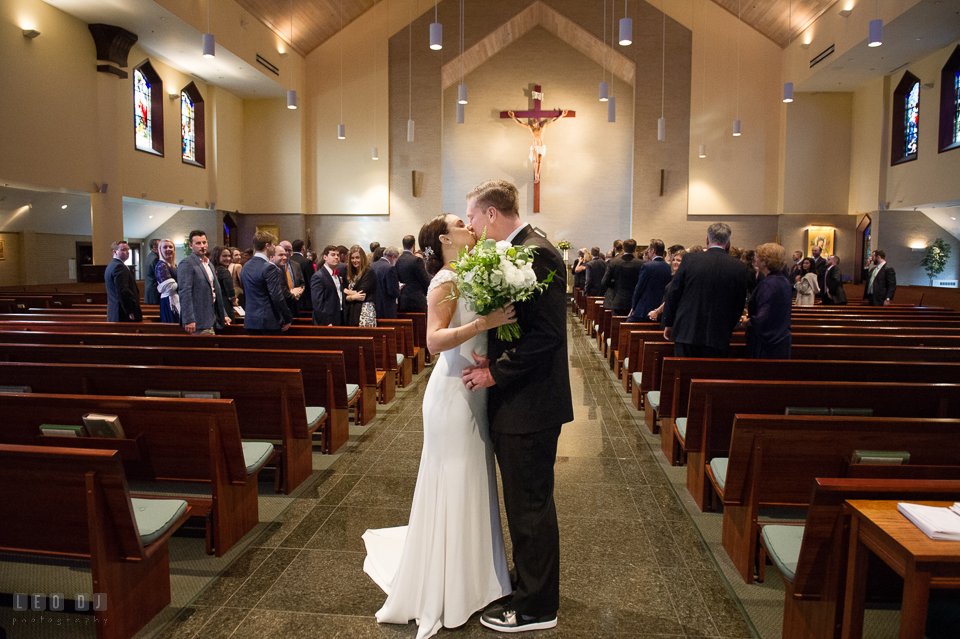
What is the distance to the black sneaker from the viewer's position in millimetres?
2330

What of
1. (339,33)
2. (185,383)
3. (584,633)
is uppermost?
(339,33)

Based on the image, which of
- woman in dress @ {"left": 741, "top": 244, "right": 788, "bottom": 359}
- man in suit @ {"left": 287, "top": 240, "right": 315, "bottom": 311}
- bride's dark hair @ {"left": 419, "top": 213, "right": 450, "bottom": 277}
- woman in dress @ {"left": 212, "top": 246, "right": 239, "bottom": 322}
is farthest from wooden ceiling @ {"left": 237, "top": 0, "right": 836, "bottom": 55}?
bride's dark hair @ {"left": 419, "top": 213, "right": 450, "bottom": 277}

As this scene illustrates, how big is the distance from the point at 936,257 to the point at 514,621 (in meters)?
15.7

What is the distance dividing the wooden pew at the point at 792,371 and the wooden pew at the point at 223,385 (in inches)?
90.9

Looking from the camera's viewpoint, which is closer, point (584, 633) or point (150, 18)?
point (584, 633)

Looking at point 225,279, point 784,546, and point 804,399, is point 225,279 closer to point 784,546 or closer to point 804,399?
point 804,399

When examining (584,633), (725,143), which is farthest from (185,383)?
(725,143)

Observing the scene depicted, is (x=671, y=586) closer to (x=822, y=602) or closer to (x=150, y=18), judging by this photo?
(x=822, y=602)

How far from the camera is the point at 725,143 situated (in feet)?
52.6

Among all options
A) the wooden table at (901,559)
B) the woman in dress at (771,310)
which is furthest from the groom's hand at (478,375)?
the woman in dress at (771,310)

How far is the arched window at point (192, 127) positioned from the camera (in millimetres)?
14695

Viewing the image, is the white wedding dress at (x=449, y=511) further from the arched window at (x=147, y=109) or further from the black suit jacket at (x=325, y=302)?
the arched window at (x=147, y=109)

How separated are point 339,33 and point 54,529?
1675 cm

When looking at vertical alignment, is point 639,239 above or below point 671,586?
above
